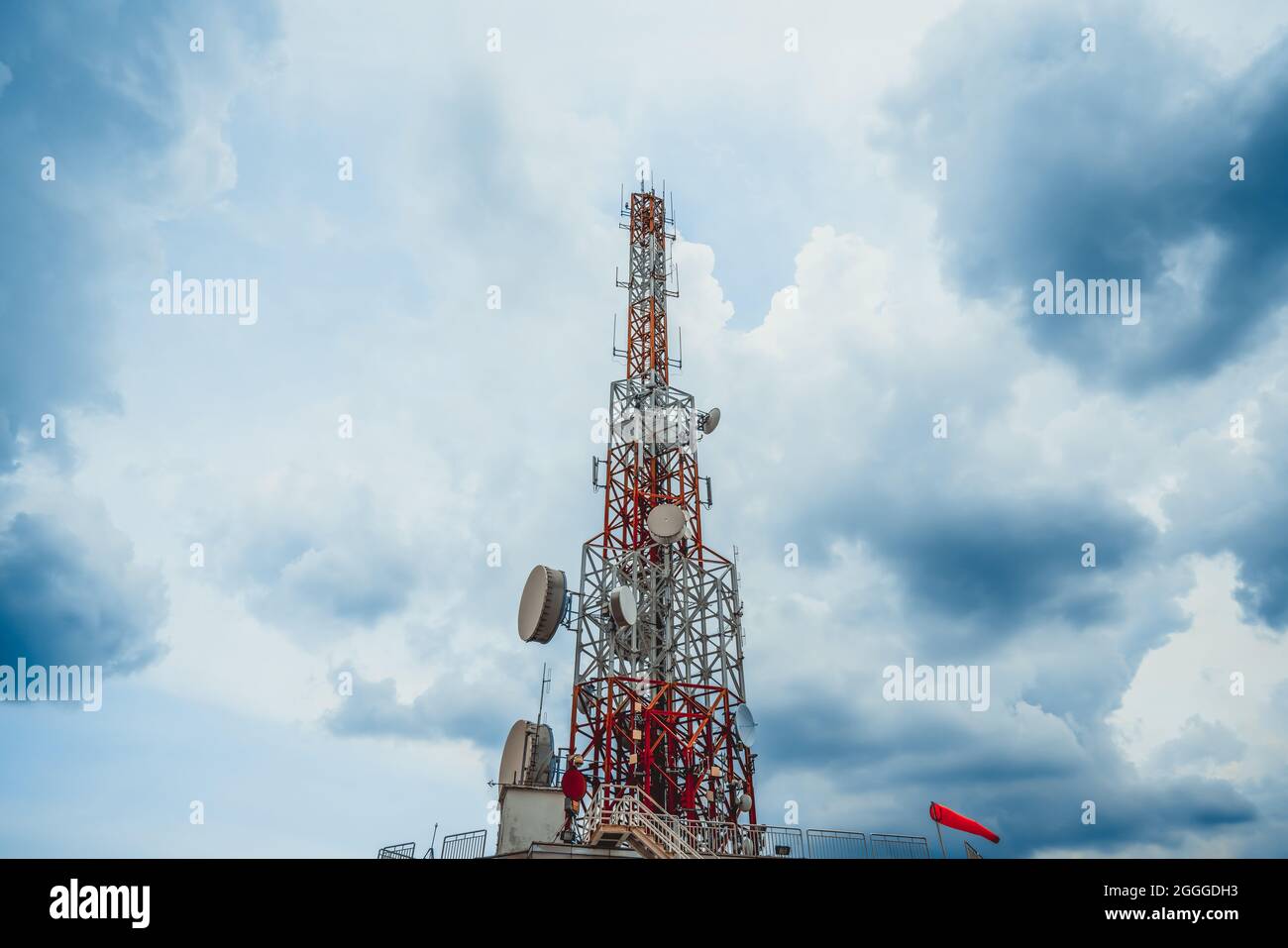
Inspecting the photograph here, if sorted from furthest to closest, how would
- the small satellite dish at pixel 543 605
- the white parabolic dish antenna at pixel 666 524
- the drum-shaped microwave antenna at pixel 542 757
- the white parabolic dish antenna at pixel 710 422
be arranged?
the white parabolic dish antenna at pixel 710 422 < the white parabolic dish antenna at pixel 666 524 < the small satellite dish at pixel 543 605 < the drum-shaped microwave antenna at pixel 542 757

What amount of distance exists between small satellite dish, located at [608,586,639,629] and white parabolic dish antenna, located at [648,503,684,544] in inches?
160

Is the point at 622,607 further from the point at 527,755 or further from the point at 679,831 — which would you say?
the point at 679,831

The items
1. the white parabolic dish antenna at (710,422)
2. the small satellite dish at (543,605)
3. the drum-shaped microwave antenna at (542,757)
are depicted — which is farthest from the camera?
A: the white parabolic dish antenna at (710,422)

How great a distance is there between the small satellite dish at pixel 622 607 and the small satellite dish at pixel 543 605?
302 cm

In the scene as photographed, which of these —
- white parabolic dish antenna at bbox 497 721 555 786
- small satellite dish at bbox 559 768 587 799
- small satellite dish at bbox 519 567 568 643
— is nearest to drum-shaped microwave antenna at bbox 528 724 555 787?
white parabolic dish antenna at bbox 497 721 555 786

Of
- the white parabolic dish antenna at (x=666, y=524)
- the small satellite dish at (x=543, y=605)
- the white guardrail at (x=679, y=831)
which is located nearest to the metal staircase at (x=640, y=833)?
the white guardrail at (x=679, y=831)

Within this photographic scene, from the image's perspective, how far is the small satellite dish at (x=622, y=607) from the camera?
42.9 m

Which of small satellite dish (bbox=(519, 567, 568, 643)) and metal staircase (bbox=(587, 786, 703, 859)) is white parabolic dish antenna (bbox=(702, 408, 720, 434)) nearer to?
small satellite dish (bbox=(519, 567, 568, 643))

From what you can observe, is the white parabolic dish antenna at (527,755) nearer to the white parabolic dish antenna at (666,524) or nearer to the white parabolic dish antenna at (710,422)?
the white parabolic dish antenna at (666,524)

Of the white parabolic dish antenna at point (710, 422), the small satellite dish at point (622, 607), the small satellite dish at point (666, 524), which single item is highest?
the white parabolic dish antenna at point (710, 422)

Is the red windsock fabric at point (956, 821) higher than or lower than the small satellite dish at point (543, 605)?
lower

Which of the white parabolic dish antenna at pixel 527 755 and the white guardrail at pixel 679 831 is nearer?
the white guardrail at pixel 679 831

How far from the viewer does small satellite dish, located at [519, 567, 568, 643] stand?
44.8 metres
